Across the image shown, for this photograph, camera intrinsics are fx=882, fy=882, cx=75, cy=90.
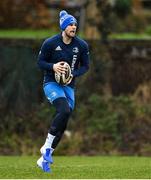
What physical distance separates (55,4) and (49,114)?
21.8 m

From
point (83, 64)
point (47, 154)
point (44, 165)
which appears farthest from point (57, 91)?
point (44, 165)

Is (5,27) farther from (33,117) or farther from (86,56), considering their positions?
(86,56)

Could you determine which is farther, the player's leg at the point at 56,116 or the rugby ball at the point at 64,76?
the rugby ball at the point at 64,76

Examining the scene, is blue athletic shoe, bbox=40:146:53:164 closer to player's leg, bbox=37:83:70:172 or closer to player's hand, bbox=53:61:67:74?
player's leg, bbox=37:83:70:172

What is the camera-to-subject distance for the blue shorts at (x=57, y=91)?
45.0ft

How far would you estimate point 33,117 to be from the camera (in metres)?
23.4

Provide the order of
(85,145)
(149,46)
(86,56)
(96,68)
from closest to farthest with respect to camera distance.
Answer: (86,56) → (85,145) → (96,68) → (149,46)

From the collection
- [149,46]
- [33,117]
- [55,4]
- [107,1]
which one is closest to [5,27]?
[55,4]

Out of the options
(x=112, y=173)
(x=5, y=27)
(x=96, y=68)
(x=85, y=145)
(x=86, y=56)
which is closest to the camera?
(x=112, y=173)

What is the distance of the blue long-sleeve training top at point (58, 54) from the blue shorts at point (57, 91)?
0.11 m

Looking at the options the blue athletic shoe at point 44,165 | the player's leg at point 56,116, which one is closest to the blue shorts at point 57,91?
the player's leg at point 56,116

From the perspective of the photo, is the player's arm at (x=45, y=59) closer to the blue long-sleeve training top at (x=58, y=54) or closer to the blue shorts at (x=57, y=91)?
the blue long-sleeve training top at (x=58, y=54)

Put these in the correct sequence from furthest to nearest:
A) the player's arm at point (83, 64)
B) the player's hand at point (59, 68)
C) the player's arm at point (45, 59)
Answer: the player's arm at point (83, 64)
the player's arm at point (45, 59)
the player's hand at point (59, 68)

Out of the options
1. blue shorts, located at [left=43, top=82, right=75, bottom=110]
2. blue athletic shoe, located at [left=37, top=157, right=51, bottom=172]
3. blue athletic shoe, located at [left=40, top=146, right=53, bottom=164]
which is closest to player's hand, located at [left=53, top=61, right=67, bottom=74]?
blue shorts, located at [left=43, top=82, right=75, bottom=110]
